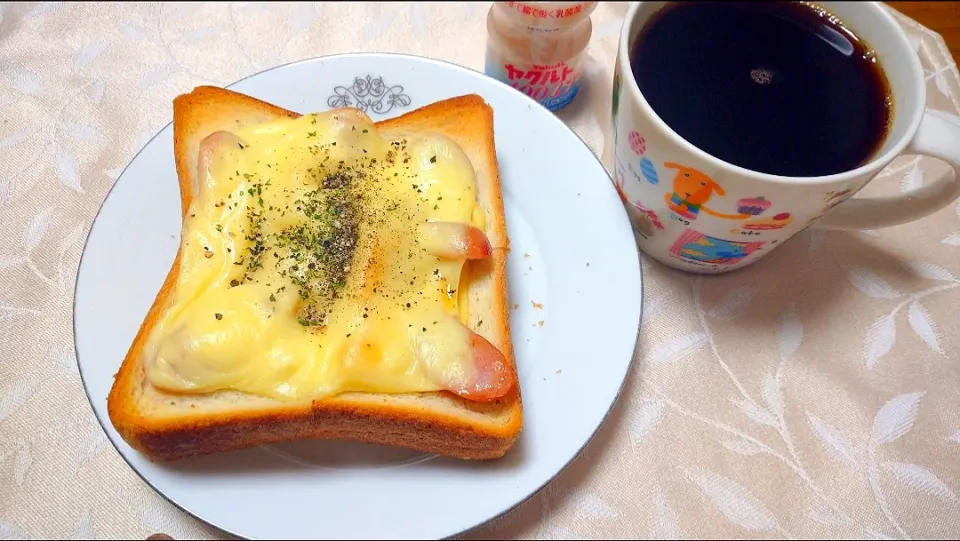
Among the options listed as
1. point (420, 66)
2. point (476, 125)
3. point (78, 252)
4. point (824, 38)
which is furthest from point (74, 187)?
point (824, 38)

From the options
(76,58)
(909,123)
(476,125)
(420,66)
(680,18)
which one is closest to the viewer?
(909,123)

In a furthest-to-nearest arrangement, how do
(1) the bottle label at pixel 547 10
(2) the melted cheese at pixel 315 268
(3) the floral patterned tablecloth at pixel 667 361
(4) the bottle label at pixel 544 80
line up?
(4) the bottle label at pixel 544 80
(1) the bottle label at pixel 547 10
(3) the floral patterned tablecloth at pixel 667 361
(2) the melted cheese at pixel 315 268

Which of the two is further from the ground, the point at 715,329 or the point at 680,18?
the point at 680,18

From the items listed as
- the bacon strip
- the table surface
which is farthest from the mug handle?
the table surface

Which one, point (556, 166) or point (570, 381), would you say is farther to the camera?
point (556, 166)

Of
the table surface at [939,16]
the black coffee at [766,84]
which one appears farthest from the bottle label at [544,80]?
the table surface at [939,16]

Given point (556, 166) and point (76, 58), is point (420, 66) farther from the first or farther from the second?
point (76, 58)

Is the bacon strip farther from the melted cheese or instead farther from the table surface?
the table surface

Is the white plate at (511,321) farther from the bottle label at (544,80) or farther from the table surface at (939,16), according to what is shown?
the table surface at (939,16)
